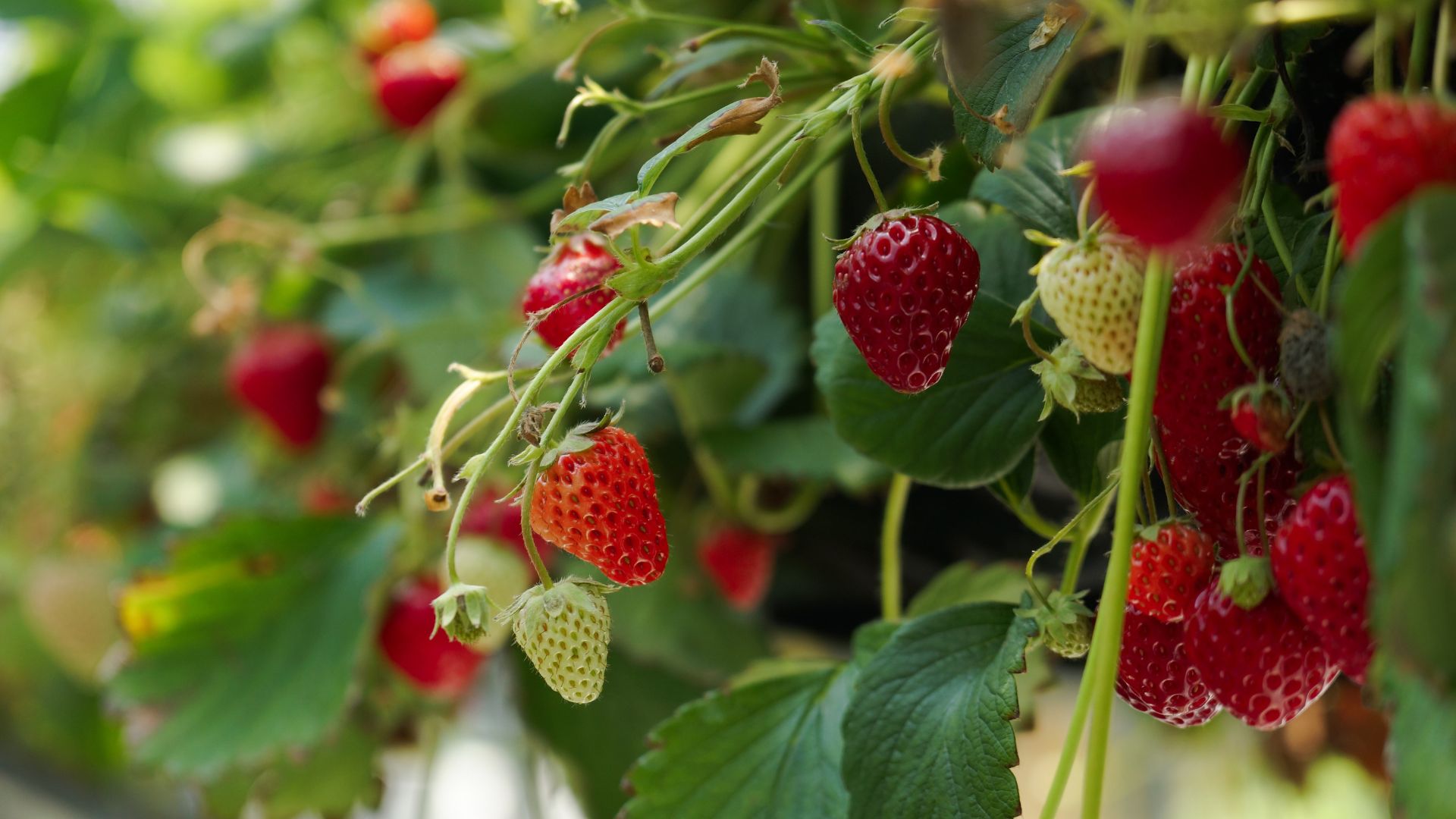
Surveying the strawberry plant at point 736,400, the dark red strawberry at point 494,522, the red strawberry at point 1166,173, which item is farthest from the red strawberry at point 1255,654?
the dark red strawberry at point 494,522

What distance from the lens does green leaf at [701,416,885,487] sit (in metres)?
0.49

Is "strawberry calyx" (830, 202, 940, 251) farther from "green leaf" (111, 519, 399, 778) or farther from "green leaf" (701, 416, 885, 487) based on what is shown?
"green leaf" (111, 519, 399, 778)

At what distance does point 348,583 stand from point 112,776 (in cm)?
69

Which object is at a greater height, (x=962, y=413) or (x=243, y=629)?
(x=962, y=413)

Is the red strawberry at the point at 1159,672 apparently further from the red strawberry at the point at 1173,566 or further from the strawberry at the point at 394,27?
the strawberry at the point at 394,27

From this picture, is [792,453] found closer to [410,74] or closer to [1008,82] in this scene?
[1008,82]

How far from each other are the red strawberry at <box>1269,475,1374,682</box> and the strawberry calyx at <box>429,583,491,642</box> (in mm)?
193

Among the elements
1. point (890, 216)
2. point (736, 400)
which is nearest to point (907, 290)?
point (890, 216)

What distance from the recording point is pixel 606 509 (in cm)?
30

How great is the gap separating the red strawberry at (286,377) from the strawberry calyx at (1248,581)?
67 centimetres

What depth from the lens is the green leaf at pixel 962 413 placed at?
35 cm

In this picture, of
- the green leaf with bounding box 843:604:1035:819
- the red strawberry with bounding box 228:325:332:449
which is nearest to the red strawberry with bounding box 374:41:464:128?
the red strawberry with bounding box 228:325:332:449

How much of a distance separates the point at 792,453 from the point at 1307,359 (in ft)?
1.02

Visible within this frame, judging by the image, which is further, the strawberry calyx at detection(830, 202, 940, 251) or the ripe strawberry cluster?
the ripe strawberry cluster
